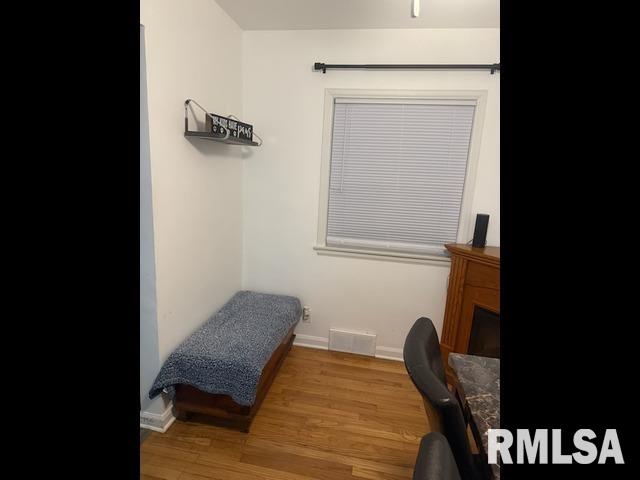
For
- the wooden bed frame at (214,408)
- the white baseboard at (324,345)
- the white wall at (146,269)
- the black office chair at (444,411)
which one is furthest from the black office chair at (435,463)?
the white baseboard at (324,345)

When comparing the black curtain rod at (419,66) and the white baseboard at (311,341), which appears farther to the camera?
the white baseboard at (311,341)

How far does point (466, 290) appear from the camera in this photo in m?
2.30

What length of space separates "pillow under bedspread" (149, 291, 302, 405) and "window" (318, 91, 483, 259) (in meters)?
0.96

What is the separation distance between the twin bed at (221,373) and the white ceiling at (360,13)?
2.18 m

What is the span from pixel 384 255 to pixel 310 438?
1.41 metres

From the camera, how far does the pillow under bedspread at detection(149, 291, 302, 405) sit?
1778 millimetres

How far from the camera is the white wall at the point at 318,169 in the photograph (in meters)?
2.27

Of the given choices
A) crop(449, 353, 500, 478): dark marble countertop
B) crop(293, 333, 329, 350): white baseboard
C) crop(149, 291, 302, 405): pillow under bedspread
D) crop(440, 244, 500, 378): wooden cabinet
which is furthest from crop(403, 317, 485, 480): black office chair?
crop(293, 333, 329, 350): white baseboard

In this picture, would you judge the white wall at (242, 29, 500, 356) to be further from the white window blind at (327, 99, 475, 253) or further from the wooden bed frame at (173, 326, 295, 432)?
the wooden bed frame at (173, 326, 295, 432)

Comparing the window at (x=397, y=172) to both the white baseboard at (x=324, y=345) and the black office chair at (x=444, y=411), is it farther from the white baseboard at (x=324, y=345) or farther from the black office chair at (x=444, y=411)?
the black office chair at (x=444, y=411)

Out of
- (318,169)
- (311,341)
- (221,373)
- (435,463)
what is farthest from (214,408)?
(318,169)
